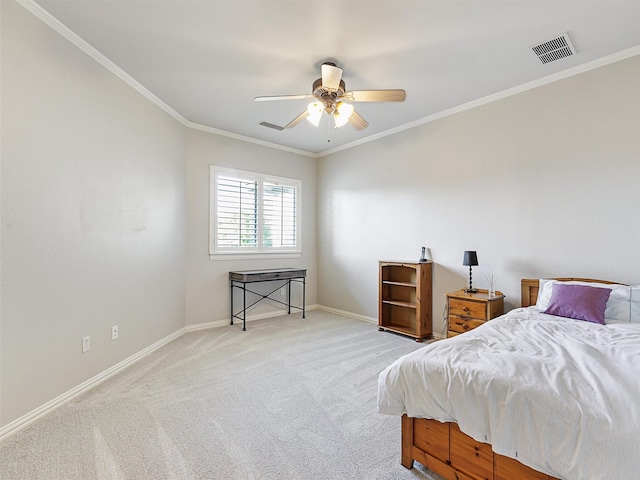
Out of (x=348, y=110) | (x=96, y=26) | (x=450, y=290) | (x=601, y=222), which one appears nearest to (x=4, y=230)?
(x=96, y=26)

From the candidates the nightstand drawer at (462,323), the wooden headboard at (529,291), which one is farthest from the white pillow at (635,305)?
the nightstand drawer at (462,323)

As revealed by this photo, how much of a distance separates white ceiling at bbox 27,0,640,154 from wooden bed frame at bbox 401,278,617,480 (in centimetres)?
266

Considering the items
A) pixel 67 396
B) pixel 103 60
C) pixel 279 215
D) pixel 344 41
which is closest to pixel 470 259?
pixel 344 41

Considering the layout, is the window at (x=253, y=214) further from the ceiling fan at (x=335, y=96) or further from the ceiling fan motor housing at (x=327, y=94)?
the ceiling fan motor housing at (x=327, y=94)

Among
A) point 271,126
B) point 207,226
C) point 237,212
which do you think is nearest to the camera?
point 271,126

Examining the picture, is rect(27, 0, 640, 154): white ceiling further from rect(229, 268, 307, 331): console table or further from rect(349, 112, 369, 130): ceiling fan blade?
rect(229, 268, 307, 331): console table

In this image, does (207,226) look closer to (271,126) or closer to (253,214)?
(253,214)

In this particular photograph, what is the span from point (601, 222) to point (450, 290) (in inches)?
64.9

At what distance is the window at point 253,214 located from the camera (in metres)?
4.70

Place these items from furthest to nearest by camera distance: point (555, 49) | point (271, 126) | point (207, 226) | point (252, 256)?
point (252, 256) → point (207, 226) → point (271, 126) → point (555, 49)

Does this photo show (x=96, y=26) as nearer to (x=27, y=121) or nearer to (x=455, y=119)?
(x=27, y=121)

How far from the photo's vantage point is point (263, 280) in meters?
4.66

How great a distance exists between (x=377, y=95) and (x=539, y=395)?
240 centimetres

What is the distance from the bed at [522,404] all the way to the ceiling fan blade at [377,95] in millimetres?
1979
